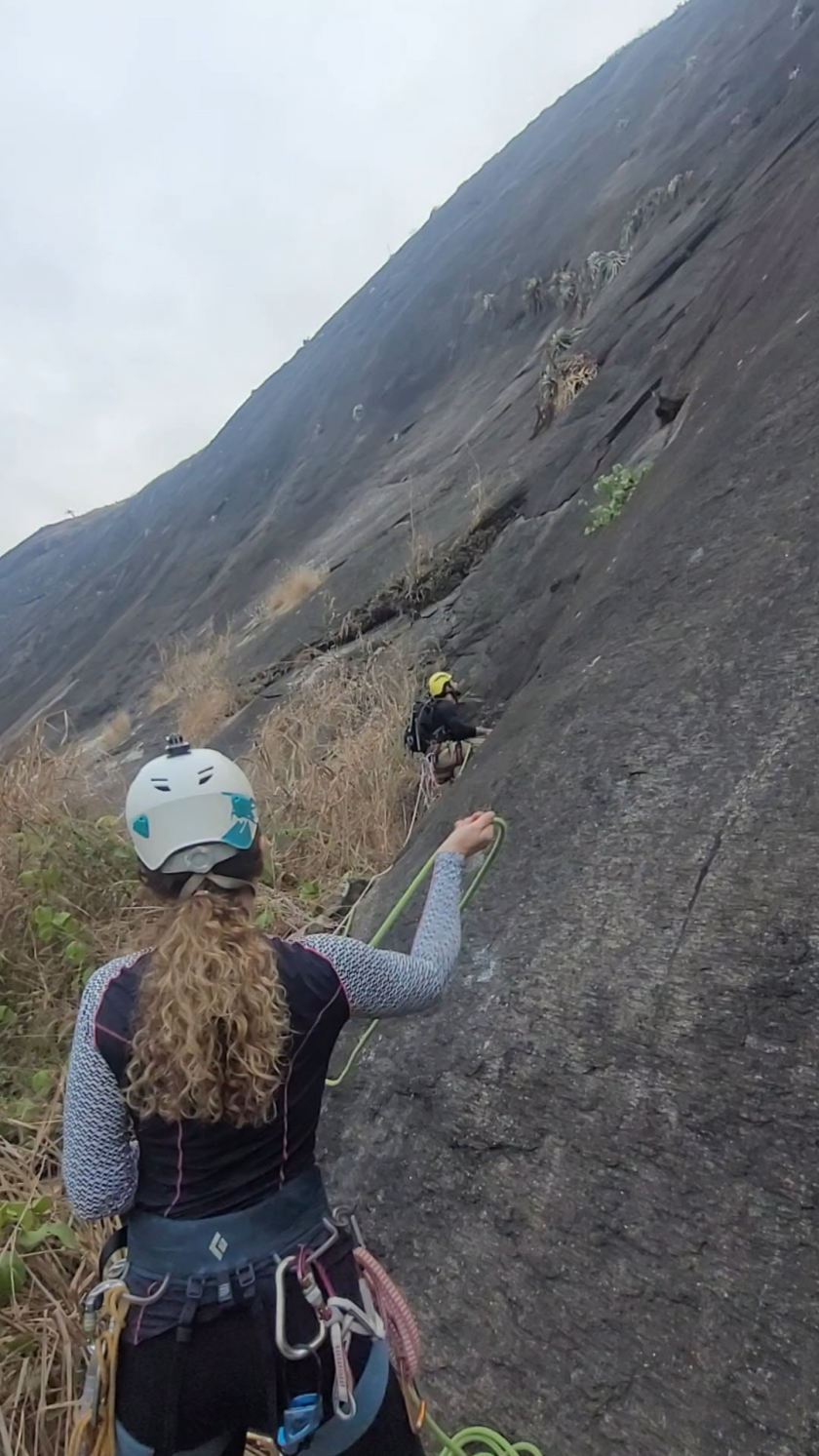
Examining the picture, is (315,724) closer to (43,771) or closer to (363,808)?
(363,808)

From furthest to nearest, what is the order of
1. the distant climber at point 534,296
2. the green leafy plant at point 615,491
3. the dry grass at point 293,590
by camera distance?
the distant climber at point 534,296, the dry grass at point 293,590, the green leafy plant at point 615,491

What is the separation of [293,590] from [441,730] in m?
7.13

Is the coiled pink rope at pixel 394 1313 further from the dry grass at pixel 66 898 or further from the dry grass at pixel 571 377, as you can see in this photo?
the dry grass at pixel 571 377

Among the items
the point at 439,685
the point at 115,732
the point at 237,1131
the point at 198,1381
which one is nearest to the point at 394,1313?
the point at 198,1381

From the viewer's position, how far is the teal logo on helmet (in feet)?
5.68

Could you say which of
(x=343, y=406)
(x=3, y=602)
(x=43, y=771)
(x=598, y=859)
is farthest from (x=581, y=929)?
(x=3, y=602)

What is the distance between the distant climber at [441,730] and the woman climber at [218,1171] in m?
3.73

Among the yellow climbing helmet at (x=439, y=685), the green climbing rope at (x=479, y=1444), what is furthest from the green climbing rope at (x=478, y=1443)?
the yellow climbing helmet at (x=439, y=685)

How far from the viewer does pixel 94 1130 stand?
1.63 metres

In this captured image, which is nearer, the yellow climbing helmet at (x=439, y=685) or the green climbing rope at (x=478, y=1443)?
the green climbing rope at (x=478, y=1443)

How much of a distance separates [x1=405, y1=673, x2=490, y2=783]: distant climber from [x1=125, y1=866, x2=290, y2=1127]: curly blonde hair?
12.5ft

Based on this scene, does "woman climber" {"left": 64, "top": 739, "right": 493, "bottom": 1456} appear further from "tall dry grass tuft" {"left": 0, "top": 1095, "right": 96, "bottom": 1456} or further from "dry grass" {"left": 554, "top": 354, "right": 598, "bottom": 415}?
"dry grass" {"left": 554, "top": 354, "right": 598, "bottom": 415}

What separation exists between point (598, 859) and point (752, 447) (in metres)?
1.69

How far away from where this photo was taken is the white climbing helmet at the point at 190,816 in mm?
1708
